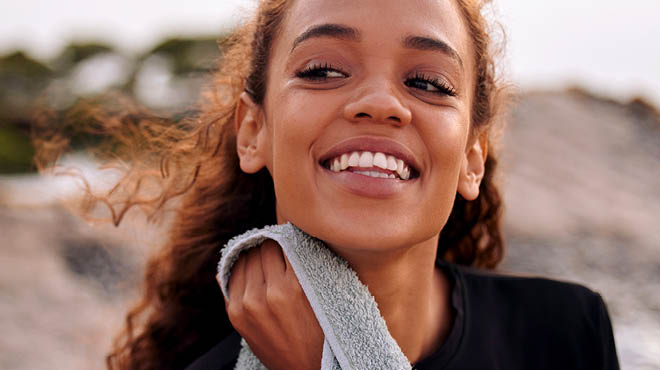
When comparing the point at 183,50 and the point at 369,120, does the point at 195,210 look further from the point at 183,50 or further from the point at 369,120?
the point at 183,50

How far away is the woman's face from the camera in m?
1.27

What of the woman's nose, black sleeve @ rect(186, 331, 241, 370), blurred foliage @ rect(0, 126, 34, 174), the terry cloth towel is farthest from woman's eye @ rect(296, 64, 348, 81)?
blurred foliage @ rect(0, 126, 34, 174)

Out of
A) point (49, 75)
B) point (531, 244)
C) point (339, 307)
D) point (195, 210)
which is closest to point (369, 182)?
point (339, 307)

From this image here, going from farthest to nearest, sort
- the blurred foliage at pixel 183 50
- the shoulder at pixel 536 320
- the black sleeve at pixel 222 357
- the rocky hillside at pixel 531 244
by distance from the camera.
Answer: the blurred foliage at pixel 183 50, the rocky hillside at pixel 531 244, the shoulder at pixel 536 320, the black sleeve at pixel 222 357

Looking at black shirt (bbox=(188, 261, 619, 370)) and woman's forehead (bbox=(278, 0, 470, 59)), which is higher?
woman's forehead (bbox=(278, 0, 470, 59))

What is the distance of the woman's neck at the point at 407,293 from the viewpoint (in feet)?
4.72

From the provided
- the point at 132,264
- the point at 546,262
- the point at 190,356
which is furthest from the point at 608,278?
the point at 190,356

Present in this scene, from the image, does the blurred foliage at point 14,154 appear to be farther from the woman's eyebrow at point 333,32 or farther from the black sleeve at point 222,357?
the woman's eyebrow at point 333,32

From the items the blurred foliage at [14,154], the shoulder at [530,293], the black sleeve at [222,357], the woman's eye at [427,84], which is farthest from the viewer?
the blurred foliage at [14,154]

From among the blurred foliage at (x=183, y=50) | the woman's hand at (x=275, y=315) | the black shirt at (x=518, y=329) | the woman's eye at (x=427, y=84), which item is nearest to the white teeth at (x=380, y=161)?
the woman's eye at (x=427, y=84)

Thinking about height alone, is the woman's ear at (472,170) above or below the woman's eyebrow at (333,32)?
below

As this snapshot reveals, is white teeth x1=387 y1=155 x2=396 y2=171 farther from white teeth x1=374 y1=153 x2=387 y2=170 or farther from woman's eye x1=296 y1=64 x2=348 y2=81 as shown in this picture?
woman's eye x1=296 y1=64 x2=348 y2=81

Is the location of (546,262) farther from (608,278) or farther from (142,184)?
(142,184)

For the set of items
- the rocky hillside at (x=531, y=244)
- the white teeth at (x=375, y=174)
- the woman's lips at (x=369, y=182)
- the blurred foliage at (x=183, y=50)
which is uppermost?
the blurred foliage at (x=183, y=50)
